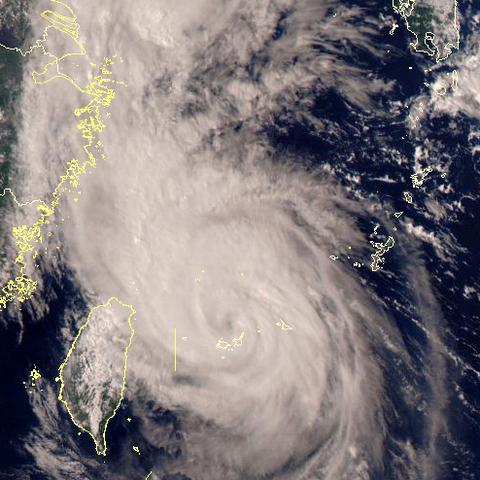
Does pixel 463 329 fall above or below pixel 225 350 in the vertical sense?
above

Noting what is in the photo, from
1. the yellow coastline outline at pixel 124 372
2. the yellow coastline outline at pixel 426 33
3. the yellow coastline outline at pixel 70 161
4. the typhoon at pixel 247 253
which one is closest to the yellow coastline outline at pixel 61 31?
the yellow coastline outline at pixel 70 161

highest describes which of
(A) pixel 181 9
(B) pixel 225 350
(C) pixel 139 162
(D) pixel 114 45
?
(A) pixel 181 9

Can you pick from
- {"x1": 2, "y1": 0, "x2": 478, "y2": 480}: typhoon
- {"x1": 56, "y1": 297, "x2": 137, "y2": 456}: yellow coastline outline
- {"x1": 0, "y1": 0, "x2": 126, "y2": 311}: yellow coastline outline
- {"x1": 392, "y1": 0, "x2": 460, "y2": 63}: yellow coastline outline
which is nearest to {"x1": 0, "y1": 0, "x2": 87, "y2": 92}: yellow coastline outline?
{"x1": 0, "y1": 0, "x2": 126, "y2": 311}: yellow coastline outline

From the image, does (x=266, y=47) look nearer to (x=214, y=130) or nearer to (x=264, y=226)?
(x=214, y=130)

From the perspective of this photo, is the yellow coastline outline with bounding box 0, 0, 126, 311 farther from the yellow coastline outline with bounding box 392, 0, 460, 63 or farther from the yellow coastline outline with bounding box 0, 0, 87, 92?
the yellow coastline outline with bounding box 392, 0, 460, 63

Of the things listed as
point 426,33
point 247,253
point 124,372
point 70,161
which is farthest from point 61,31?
point 426,33

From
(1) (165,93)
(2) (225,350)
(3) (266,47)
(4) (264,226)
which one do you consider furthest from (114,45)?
(2) (225,350)

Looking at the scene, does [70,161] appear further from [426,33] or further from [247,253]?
[426,33]
